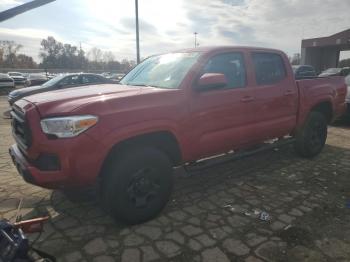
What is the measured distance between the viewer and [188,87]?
3.85 metres

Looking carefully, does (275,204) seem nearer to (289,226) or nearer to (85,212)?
(289,226)

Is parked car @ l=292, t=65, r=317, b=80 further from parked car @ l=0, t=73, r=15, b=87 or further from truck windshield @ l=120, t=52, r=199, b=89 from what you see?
parked car @ l=0, t=73, r=15, b=87

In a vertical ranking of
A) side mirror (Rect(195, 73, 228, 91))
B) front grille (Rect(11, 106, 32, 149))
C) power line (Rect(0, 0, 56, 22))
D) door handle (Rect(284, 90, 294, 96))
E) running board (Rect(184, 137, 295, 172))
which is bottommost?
running board (Rect(184, 137, 295, 172))

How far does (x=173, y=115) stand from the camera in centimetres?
366

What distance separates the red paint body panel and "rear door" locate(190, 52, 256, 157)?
12mm

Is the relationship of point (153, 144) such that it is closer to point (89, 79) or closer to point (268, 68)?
point (268, 68)

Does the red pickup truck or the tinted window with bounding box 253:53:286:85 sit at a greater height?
the tinted window with bounding box 253:53:286:85

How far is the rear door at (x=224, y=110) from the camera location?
397cm

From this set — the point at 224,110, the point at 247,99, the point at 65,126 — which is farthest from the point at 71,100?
the point at 247,99

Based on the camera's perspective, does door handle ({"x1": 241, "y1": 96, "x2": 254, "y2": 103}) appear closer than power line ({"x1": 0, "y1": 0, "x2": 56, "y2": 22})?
No

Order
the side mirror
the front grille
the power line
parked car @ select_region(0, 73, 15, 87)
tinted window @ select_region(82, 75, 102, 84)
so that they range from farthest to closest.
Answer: parked car @ select_region(0, 73, 15, 87)
tinted window @ select_region(82, 75, 102, 84)
the side mirror
the front grille
the power line

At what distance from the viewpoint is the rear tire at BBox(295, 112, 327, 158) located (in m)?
5.87

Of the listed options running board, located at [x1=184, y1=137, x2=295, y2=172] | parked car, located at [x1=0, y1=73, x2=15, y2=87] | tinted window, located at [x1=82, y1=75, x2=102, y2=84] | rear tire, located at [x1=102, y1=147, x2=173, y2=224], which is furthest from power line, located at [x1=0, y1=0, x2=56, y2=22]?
parked car, located at [x1=0, y1=73, x2=15, y2=87]

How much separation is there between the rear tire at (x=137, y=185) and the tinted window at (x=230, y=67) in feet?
4.72
